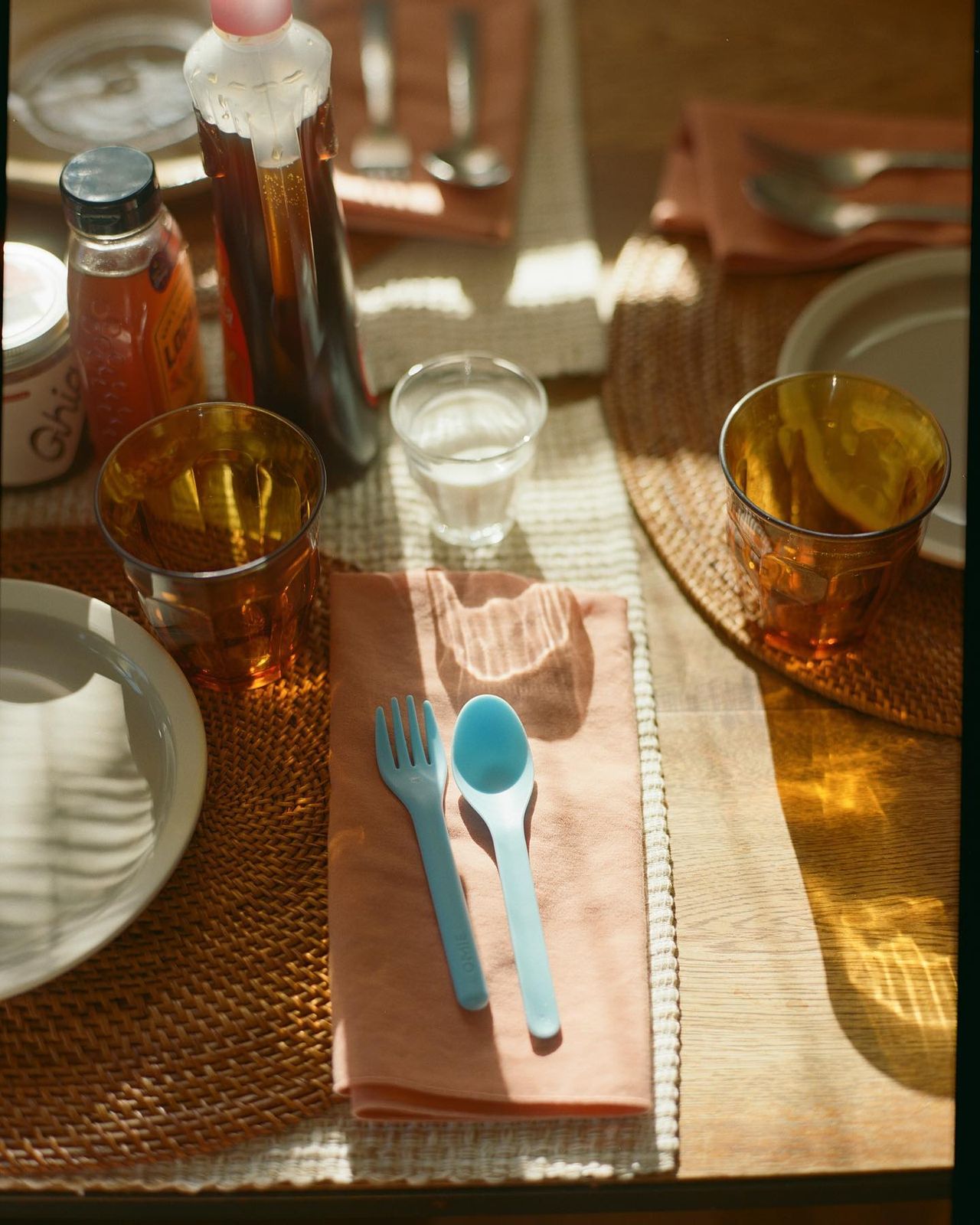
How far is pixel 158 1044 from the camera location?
0.52 metres

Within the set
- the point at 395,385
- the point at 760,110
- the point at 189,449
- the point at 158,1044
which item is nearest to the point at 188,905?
the point at 158,1044

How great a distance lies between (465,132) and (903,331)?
364 mm

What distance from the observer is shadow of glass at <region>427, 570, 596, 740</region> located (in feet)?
2.06

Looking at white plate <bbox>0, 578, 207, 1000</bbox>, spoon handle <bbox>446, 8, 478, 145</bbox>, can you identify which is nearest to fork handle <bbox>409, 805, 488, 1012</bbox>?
white plate <bbox>0, 578, 207, 1000</bbox>

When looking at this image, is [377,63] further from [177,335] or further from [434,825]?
[434,825]

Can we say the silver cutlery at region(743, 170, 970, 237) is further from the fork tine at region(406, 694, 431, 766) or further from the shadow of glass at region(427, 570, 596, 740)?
the fork tine at region(406, 694, 431, 766)

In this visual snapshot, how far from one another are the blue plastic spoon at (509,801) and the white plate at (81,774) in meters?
0.13

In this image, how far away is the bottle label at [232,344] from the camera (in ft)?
2.08

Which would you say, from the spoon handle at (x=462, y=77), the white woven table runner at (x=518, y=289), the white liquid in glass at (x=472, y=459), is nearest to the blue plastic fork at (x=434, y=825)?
the white liquid in glass at (x=472, y=459)

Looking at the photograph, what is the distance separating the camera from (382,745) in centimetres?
60

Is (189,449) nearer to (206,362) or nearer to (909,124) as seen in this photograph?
(206,362)

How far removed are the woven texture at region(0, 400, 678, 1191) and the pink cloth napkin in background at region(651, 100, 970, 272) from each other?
359 millimetres

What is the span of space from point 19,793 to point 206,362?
323 mm

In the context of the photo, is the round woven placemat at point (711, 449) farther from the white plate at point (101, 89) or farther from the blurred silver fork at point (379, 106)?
the white plate at point (101, 89)
